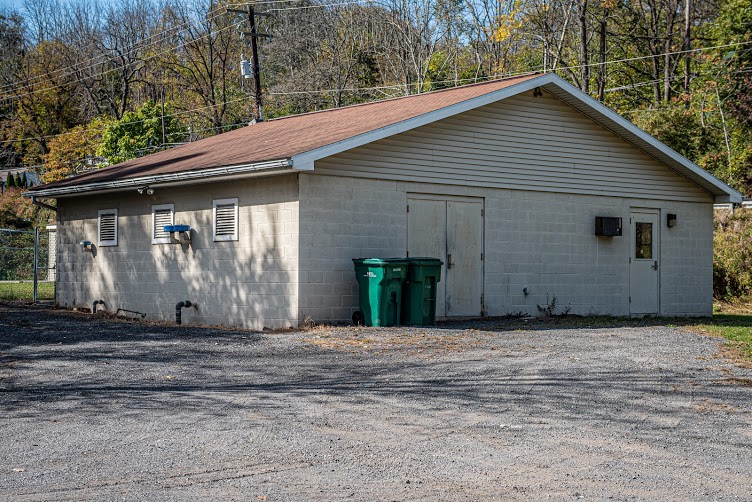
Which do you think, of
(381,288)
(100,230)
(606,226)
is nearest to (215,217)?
(381,288)

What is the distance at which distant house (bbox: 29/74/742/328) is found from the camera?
16.3 meters

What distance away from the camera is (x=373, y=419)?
816cm

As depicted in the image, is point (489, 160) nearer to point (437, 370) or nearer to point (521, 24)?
point (437, 370)

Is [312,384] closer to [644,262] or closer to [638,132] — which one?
[638,132]

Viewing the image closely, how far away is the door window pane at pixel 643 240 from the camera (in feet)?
69.1

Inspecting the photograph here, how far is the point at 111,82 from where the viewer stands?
177 ft

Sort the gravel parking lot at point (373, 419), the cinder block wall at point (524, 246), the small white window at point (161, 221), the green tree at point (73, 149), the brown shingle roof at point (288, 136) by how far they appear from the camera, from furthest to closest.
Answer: the green tree at point (73, 149)
the small white window at point (161, 221)
the brown shingle roof at point (288, 136)
the cinder block wall at point (524, 246)
the gravel parking lot at point (373, 419)

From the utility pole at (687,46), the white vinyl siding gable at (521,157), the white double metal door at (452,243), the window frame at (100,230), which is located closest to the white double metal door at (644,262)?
the white vinyl siding gable at (521,157)

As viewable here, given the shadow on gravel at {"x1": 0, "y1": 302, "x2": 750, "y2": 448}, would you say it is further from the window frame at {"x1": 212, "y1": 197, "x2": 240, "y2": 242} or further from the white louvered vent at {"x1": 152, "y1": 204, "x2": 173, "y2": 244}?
the white louvered vent at {"x1": 152, "y1": 204, "x2": 173, "y2": 244}

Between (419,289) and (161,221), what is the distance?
19.5 ft

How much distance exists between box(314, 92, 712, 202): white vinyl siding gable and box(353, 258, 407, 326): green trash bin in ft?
5.98

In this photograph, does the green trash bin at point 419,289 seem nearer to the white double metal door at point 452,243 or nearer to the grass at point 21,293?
the white double metal door at point 452,243

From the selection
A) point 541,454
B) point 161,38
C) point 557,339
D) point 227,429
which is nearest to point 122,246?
point 557,339

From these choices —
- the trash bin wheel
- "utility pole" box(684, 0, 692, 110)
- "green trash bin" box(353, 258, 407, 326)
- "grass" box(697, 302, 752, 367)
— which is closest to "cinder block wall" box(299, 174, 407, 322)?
the trash bin wheel
